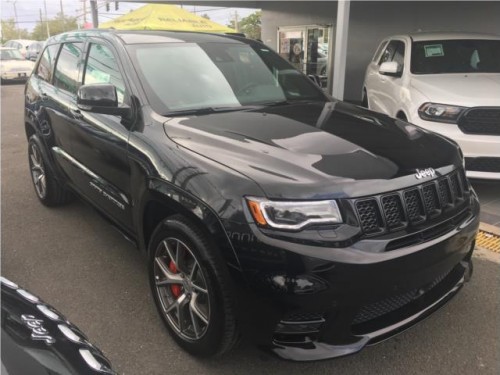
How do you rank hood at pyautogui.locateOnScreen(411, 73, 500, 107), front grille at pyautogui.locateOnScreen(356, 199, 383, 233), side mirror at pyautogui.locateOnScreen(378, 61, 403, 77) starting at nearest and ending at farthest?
front grille at pyautogui.locateOnScreen(356, 199, 383, 233) < hood at pyautogui.locateOnScreen(411, 73, 500, 107) < side mirror at pyautogui.locateOnScreen(378, 61, 403, 77)

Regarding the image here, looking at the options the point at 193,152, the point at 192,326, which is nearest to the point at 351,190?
the point at 193,152

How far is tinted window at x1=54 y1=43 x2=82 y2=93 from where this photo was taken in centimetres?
407

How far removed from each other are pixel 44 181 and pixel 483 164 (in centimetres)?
470

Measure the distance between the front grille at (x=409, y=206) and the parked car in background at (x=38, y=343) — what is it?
1.30m

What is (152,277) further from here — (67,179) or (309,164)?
(67,179)

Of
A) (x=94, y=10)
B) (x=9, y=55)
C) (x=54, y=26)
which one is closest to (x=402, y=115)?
(x=94, y=10)

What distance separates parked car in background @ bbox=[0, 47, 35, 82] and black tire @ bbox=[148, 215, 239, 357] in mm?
22411

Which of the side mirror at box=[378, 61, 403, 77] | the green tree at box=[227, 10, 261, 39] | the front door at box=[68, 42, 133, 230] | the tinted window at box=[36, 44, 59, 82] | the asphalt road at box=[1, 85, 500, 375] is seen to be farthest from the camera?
the green tree at box=[227, 10, 261, 39]

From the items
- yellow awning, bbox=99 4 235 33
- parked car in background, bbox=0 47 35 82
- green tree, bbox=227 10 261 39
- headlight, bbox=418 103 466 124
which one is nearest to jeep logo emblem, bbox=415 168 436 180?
headlight, bbox=418 103 466 124

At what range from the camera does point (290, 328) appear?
7.06ft

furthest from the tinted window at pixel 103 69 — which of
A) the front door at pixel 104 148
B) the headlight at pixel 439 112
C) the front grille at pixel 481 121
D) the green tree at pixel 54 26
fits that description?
the green tree at pixel 54 26

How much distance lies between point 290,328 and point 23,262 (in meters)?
2.71

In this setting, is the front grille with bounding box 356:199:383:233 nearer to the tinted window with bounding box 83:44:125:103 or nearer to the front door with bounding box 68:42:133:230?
the front door with bounding box 68:42:133:230

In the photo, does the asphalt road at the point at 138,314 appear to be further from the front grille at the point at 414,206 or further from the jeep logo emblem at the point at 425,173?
the jeep logo emblem at the point at 425,173
